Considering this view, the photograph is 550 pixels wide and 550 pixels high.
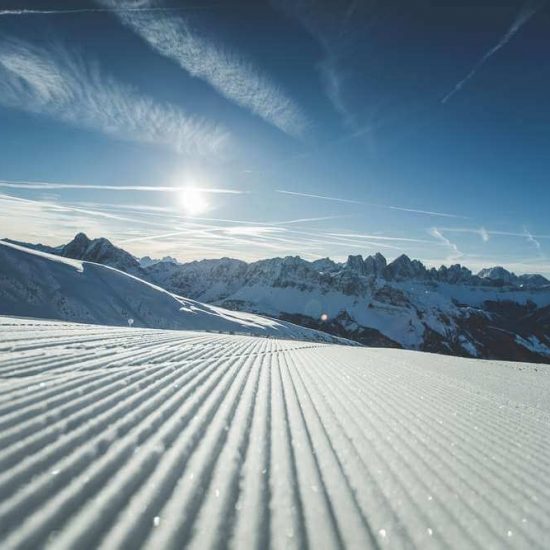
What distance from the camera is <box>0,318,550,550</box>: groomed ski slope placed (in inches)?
101

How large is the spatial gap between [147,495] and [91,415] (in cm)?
191

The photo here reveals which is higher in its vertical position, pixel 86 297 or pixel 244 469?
pixel 244 469

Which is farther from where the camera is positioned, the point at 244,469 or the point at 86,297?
the point at 86,297

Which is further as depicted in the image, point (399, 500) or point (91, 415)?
point (91, 415)

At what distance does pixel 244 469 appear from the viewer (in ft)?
11.6

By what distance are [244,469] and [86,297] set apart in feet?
151

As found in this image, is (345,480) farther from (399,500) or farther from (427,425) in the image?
(427,425)

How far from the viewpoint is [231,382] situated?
7.72 metres

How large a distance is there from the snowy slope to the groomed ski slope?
37.0 m

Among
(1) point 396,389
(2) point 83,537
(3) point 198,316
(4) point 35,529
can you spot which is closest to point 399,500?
(2) point 83,537

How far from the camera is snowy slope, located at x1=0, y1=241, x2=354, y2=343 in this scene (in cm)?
3822

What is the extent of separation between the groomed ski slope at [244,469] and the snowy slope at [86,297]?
37.0m

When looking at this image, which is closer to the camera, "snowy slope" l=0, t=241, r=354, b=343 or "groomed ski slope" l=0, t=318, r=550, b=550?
"groomed ski slope" l=0, t=318, r=550, b=550

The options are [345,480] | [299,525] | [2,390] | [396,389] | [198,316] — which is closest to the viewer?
[299,525]
